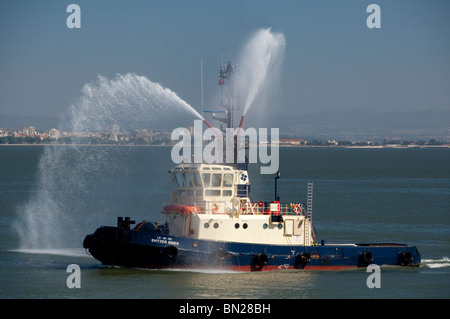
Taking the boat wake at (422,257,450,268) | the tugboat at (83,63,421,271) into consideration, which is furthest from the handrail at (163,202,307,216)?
the boat wake at (422,257,450,268)

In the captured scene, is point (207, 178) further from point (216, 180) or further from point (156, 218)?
point (156, 218)

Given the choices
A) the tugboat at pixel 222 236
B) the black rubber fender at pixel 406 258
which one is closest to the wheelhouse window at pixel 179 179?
the tugboat at pixel 222 236

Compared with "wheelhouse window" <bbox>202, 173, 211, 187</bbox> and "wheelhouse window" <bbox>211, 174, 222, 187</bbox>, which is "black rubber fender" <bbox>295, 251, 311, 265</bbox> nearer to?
"wheelhouse window" <bbox>211, 174, 222, 187</bbox>

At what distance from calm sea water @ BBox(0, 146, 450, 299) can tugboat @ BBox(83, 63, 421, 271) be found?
1.66ft

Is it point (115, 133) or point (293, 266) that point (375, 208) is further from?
point (293, 266)

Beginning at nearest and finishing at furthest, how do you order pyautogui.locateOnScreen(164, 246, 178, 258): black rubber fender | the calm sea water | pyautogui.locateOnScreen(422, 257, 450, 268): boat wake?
the calm sea water < pyautogui.locateOnScreen(164, 246, 178, 258): black rubber fender < pyautogui.locateOnScreen(422, 257, 450, 268): boat wake

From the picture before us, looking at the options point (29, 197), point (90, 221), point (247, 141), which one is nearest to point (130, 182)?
point (29, 197)

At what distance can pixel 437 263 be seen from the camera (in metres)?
36.4

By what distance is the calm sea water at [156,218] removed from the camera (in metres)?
30.0

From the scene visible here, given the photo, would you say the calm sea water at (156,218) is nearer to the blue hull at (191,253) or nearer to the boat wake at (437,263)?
the boat wake at (437,263)

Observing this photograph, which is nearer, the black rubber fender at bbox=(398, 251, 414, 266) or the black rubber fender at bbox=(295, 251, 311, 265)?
the black rubber fender at bbox=(295, 251, 311, 265)

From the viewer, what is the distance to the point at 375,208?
58.2 metres

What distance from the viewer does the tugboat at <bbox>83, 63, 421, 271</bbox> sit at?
106ft

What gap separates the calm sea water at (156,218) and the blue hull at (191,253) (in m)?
0.40
